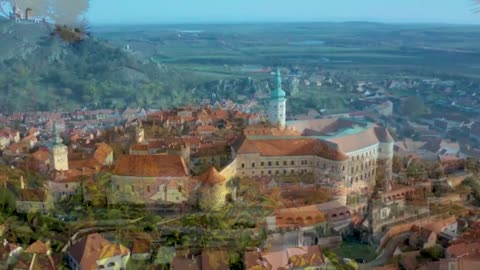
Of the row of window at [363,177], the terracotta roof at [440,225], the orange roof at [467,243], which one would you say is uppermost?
the row of window at [363,177]

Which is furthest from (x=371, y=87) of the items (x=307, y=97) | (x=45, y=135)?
(x=45, y=135)

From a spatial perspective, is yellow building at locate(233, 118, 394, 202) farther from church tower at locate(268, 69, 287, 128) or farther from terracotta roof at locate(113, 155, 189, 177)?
church tower at locate(268, 69, 287, 128)

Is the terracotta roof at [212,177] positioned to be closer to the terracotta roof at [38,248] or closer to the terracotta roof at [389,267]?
the terracotta roof at [38,248]

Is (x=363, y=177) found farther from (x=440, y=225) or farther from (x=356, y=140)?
(x=440, y=225)

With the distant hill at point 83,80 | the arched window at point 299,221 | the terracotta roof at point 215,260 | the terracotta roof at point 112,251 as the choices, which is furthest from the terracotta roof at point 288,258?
the distant hill at point 83,80

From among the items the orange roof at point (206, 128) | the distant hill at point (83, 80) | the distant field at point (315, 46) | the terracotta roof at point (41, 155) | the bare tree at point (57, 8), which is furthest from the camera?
the distant hill at point (83, 80)

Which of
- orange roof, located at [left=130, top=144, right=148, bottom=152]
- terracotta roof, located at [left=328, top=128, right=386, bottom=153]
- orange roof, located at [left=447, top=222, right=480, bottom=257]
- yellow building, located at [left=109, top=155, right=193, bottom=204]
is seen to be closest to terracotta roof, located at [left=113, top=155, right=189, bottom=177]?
yellow building, located at [left=109, top=155, right=193, bottom=204]

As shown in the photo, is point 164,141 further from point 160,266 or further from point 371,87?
point 371,87
